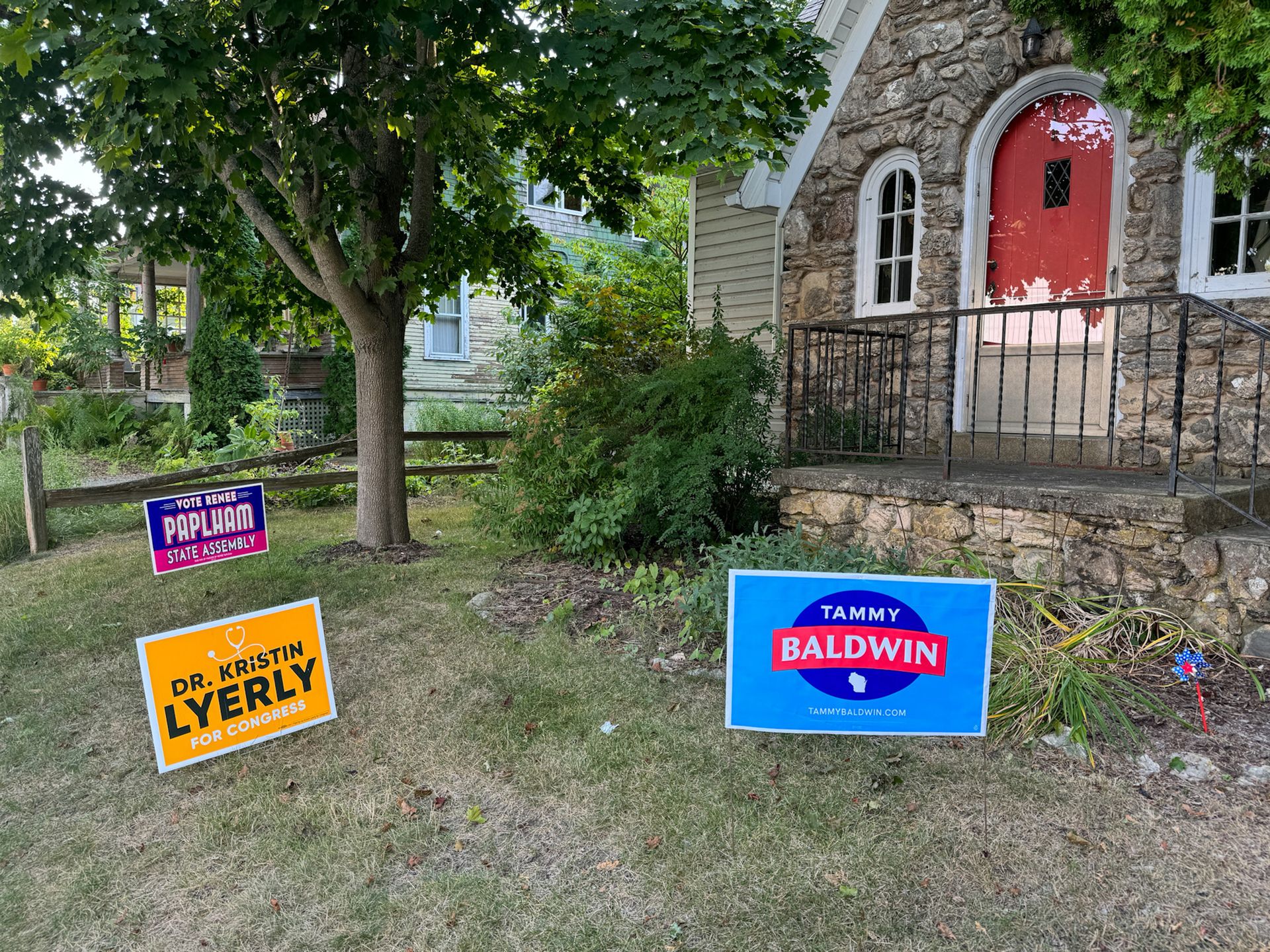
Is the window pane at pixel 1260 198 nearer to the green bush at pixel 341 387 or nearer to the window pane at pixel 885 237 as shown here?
the window pane at pixel 885 237

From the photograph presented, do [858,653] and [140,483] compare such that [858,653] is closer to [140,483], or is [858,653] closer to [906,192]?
[906,192]

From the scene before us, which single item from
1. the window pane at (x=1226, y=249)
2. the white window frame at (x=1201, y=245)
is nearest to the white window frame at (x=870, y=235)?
the white window frame at (x=1201, y=245)

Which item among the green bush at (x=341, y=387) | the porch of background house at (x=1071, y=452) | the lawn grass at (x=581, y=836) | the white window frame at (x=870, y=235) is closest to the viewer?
the lawn grass at (x=581, y=836)

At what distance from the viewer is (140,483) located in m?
7.51

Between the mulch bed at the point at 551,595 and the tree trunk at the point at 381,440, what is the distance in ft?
4.30

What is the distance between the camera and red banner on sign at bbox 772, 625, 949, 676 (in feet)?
10.1

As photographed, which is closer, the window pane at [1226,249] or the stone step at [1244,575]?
the stone step at [1244,575]

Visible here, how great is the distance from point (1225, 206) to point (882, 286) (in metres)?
2.53

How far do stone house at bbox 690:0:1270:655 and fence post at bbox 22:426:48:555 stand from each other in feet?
19.4

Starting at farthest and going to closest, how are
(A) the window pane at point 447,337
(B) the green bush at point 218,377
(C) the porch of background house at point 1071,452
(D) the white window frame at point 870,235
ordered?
1. (A) the window pane at point 447,337
2. (B) the green bush at point 218,377
3. (D) the white window frame at point 870,235
4. (C) the porch of background house at point 1071,452

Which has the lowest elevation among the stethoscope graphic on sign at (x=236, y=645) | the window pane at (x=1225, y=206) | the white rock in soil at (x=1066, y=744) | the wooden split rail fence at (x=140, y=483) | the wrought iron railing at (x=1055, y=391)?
the white rock in soil at (x=1066, y=744)

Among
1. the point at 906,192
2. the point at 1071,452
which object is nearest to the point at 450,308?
the point at 906,192

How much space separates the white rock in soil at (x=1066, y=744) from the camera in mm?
3264

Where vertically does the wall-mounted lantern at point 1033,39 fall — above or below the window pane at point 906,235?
above
